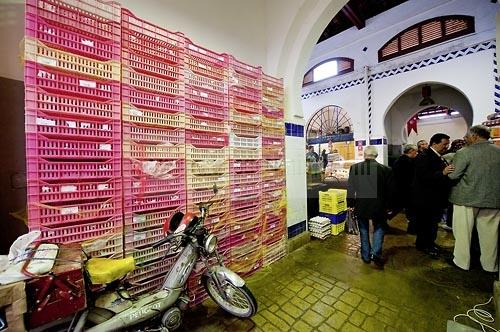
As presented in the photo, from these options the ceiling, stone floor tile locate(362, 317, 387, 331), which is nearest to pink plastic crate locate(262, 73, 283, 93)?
stone floor tile locate(362, 317, 387, 331)

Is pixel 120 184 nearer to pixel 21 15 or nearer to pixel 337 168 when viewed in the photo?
pixel 21 15

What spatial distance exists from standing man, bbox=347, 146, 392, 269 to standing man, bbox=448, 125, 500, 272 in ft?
2.62

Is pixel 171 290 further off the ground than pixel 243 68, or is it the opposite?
pixel 243 68

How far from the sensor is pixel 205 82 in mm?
2277

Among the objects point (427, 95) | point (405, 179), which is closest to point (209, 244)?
point (405, 179)

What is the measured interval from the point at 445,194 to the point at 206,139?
348 centimetres

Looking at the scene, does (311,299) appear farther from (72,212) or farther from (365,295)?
(72,212)

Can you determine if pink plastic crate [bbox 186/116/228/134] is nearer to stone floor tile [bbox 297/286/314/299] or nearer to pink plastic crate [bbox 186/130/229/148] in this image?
pink plastic crate [bbox 186/130/229/148]

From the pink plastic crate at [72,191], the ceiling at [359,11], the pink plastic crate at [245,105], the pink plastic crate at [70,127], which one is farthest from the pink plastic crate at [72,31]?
the ceiling at [359,11]

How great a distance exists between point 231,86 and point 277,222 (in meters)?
1.97

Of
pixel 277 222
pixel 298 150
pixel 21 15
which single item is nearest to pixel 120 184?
pixel 21 15

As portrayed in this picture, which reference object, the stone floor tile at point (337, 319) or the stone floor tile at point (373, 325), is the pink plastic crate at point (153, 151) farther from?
the stone floor tile at point (373, 325)

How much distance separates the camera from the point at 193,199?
7.20 ft

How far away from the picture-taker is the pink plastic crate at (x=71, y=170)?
139 cm
